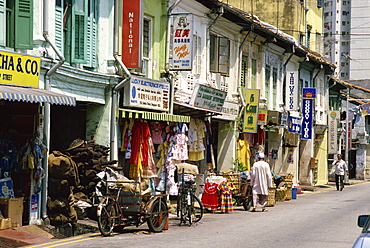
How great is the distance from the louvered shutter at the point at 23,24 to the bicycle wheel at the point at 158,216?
420cm

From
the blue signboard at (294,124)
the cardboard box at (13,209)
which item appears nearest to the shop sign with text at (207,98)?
the cardboard box at (13,209)

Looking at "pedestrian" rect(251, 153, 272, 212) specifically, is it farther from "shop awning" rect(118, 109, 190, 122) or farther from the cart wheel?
"shop awning" rect(118, 109, 190, 122)

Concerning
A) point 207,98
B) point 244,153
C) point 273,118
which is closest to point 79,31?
point 207,98

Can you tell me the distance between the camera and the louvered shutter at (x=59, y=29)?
1458cm

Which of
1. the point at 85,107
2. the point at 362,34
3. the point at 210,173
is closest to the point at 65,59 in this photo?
the point at 85,107

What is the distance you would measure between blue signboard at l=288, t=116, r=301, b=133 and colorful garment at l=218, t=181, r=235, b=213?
14889mm

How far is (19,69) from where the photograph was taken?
12.6 m

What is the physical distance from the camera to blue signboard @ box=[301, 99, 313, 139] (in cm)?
3456

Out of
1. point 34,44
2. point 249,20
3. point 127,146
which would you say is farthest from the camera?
point 249,20

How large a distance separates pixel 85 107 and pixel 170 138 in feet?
10.8

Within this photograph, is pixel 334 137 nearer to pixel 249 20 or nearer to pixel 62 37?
pixel 249 20

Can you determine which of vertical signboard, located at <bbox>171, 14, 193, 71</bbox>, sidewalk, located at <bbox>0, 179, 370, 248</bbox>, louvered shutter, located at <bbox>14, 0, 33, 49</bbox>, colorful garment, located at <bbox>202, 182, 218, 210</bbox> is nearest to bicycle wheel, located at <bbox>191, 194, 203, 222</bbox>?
sidewalk, located at <bbox>0, 179, 370, 248</bbox>

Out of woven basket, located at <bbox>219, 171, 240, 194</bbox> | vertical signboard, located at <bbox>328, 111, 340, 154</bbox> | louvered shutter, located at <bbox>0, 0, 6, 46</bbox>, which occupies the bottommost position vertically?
woven basket, located at <bbox>219, 171, 240, 194</bbox>

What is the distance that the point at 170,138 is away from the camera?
759 inches
